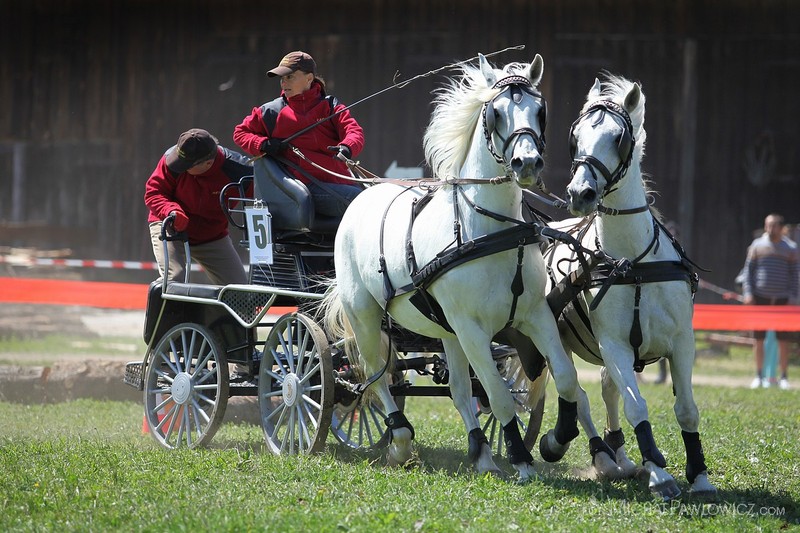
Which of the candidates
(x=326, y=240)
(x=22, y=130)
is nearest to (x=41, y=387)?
(x=326, y=240)

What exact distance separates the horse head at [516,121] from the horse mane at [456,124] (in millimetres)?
147

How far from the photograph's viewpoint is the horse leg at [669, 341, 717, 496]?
5777 mm

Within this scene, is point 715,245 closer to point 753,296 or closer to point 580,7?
point 753,296

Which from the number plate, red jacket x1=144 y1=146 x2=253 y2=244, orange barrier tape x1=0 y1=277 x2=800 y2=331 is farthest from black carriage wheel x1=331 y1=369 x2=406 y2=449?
orange barrier tape x1=0 y1=277 x2=800 y2=331

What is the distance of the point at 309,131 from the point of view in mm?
7531

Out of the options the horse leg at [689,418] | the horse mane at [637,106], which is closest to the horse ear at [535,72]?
the horse mane at [637,106]

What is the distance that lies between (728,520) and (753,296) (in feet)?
31.6

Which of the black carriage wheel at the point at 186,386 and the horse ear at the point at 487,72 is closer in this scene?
the horse ear at the point at 487,72

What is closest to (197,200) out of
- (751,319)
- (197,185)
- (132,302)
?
(197,185)

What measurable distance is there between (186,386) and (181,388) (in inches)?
2.3

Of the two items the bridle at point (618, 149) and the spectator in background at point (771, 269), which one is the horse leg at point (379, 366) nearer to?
the bridle at point (618, 149)

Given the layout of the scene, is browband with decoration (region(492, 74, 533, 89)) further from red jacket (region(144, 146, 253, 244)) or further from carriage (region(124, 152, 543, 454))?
red jacket (region(144, 146, 253, 244))

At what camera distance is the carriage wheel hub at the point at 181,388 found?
7651 mm

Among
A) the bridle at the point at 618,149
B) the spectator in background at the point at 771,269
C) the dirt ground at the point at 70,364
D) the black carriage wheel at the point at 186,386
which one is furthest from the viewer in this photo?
the spectator in background at the point at 771,269
